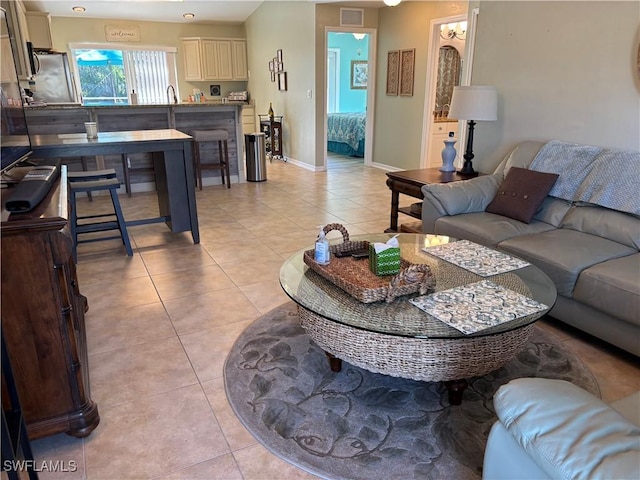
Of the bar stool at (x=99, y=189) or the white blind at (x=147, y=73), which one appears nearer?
the bar stool at (x=99, y=189)

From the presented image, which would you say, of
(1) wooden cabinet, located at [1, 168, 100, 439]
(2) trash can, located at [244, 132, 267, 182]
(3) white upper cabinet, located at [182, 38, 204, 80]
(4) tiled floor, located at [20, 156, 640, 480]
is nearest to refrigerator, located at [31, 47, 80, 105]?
(3) white upper cabinet, located at [182, 38, 204, 80]

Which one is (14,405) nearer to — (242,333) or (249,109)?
(242,333)

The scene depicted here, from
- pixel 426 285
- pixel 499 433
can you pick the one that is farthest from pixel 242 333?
pixel 499 433

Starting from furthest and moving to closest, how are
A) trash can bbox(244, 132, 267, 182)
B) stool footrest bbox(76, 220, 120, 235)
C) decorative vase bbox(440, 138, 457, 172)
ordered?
1. trash can bbox(244, 132, 267, 182)
2. decorative vase bbox(440, 138, 457, 172)
3. stool footrest bbox(76, 220, 120, 235)

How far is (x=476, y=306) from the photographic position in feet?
5.95

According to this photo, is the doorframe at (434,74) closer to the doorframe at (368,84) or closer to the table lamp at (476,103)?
the doorframe at (368,84)

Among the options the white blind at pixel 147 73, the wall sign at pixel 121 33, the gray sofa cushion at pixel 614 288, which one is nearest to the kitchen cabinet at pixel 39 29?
the wall sign at pixel 121 33

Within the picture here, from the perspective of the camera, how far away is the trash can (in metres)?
6.18

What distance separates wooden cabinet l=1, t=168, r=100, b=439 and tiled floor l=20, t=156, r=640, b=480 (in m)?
0.13

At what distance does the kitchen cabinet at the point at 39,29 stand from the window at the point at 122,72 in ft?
6.54

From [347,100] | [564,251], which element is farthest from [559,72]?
[347,100]

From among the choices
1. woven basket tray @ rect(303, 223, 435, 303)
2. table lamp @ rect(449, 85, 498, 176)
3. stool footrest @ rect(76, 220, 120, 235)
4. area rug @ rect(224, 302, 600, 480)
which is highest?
table lamp @ rect(449, 85, 498, 176)

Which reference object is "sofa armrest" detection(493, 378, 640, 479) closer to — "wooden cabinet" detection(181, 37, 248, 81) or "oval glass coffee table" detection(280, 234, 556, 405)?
"oval glass coffee table" detection(280, 234, 556, 405)

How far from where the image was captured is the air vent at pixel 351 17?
6.62 meters
